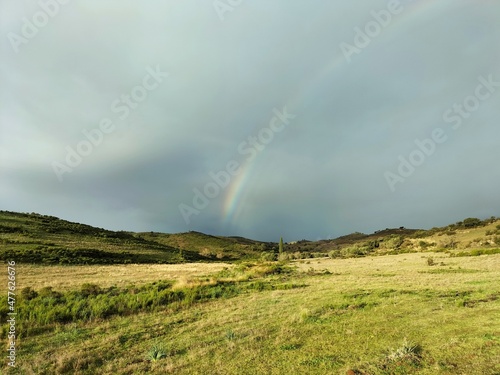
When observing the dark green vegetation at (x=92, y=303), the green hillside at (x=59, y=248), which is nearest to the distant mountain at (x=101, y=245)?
the green hillside at (x=59, y=248)

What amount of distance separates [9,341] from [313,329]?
1306cm

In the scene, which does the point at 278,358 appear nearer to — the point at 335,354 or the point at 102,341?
the point at 335,354

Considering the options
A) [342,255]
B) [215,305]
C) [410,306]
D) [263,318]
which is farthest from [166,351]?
[342,255]

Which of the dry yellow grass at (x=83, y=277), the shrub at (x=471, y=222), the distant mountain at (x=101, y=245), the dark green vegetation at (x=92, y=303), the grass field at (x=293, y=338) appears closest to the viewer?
the grass field at (x=293, y=338)

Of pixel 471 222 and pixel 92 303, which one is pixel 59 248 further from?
pixel 471 222

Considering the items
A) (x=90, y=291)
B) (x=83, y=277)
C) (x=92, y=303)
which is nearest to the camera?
(x=92, y=303)

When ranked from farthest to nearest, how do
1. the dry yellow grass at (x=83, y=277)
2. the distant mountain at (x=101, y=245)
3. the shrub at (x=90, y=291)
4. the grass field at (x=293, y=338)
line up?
the distant mountain at (x=101, y=245)
the dry yellow grass at (x=83, y=277)
the shrub at (x=90, y=291)
the grass field at (x=293, y=338)

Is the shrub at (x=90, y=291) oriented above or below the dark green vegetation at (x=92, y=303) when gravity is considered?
above

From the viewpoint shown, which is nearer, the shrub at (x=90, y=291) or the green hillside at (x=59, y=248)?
the shrub at (x=90, y=291)

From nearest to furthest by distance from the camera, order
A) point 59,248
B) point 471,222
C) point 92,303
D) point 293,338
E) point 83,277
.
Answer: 1. point 293,338
2. point 92,303
3. point 83,277
4. point 59,248
5. point 471,222

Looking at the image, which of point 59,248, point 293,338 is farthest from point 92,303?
point 59,248

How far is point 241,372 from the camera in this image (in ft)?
29.3

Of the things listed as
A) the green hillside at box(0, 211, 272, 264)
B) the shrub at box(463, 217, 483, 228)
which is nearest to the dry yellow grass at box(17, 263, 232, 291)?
the green hillside at box(0, 211, 272, 264)

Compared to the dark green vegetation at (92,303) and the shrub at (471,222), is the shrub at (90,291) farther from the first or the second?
the shrub at (471,222)
